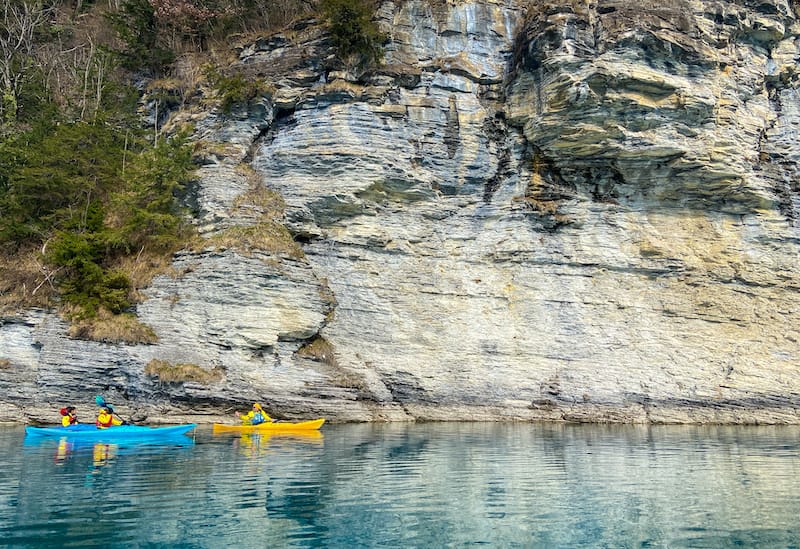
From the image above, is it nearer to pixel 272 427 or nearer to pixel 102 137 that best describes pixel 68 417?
pixel 272 427

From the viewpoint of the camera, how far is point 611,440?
1994 centimetres

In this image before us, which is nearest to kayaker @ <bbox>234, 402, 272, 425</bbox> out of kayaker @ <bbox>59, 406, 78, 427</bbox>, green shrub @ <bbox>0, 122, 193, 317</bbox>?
kayaker @ <bbox>59, 406, 78, 427</bbox>

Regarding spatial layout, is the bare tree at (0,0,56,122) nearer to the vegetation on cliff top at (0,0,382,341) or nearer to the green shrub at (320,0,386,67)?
the vegetation on cliff top at (0,0,382,341)

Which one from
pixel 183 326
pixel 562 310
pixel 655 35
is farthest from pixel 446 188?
pixel 183 326

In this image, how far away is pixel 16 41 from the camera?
34.6m

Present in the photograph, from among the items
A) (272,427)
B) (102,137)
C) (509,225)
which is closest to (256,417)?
(272,427)

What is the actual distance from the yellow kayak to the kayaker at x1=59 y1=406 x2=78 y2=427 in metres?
→ 4.06

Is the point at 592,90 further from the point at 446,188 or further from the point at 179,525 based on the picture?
the point at 179,525

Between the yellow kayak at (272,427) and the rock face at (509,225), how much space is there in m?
1.79

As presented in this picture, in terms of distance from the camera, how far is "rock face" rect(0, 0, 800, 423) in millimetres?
25312

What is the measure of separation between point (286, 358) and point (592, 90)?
15.8 metres

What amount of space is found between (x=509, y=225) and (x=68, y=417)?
17.9 meters

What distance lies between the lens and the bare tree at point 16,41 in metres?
32.3

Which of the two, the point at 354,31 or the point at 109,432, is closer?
the point at 109,432
